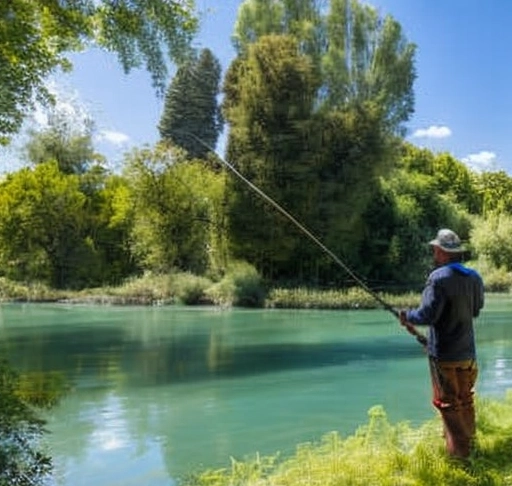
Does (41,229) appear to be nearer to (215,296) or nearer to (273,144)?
(215,296)

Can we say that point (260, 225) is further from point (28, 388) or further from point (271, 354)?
point (28, 388)

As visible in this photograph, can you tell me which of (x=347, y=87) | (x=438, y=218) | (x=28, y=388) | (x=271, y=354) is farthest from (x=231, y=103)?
(x=28, y=388)

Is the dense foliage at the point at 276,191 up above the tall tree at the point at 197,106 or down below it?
below

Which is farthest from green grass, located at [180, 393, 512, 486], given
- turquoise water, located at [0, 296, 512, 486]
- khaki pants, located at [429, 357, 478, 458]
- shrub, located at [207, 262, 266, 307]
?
shrub, located at [207, 262, 266, 307]

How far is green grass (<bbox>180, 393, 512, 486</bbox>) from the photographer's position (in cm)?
427

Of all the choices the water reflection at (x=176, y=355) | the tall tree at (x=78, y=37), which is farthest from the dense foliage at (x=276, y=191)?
the tall tree at (x=78, y=37)

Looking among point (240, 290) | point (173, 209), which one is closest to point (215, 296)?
point (240, 290)

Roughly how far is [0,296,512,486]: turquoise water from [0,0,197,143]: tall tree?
11.6 ft

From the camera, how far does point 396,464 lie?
14.8 ft

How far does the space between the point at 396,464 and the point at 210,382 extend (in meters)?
7.73

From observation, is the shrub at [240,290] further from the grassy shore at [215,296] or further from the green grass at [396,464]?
the green grass at [396,464]

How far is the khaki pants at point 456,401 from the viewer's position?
15.1 ft

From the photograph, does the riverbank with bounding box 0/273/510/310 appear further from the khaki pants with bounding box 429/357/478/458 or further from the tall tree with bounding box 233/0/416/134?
the khaki pants with bounding box 429/357/478/458

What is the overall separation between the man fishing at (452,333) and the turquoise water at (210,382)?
2.87m
